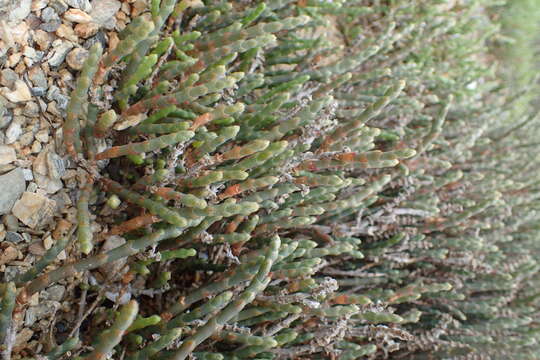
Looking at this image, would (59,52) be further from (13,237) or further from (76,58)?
(13,237)

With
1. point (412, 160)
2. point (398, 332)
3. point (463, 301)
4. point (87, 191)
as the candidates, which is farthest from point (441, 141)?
point (87, 191)

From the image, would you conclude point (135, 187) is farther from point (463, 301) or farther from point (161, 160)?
point (463, 301)

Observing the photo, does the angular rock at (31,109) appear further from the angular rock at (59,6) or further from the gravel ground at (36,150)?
the angular rock at (59,6)

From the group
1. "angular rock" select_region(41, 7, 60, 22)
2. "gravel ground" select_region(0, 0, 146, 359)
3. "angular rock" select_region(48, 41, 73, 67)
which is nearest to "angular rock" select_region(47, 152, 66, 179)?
"gravel ground" select_region(0, 0, 146, 359)

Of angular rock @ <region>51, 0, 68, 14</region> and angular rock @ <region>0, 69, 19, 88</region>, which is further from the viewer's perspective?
angular rock @ <region>51, 0, 68, 14</region>

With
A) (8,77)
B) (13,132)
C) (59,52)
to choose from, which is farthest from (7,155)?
(59,52)

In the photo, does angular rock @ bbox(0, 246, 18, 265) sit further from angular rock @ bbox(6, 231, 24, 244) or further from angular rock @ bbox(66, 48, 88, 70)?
angular rock @ bbox(66, 48, 88, 70)
